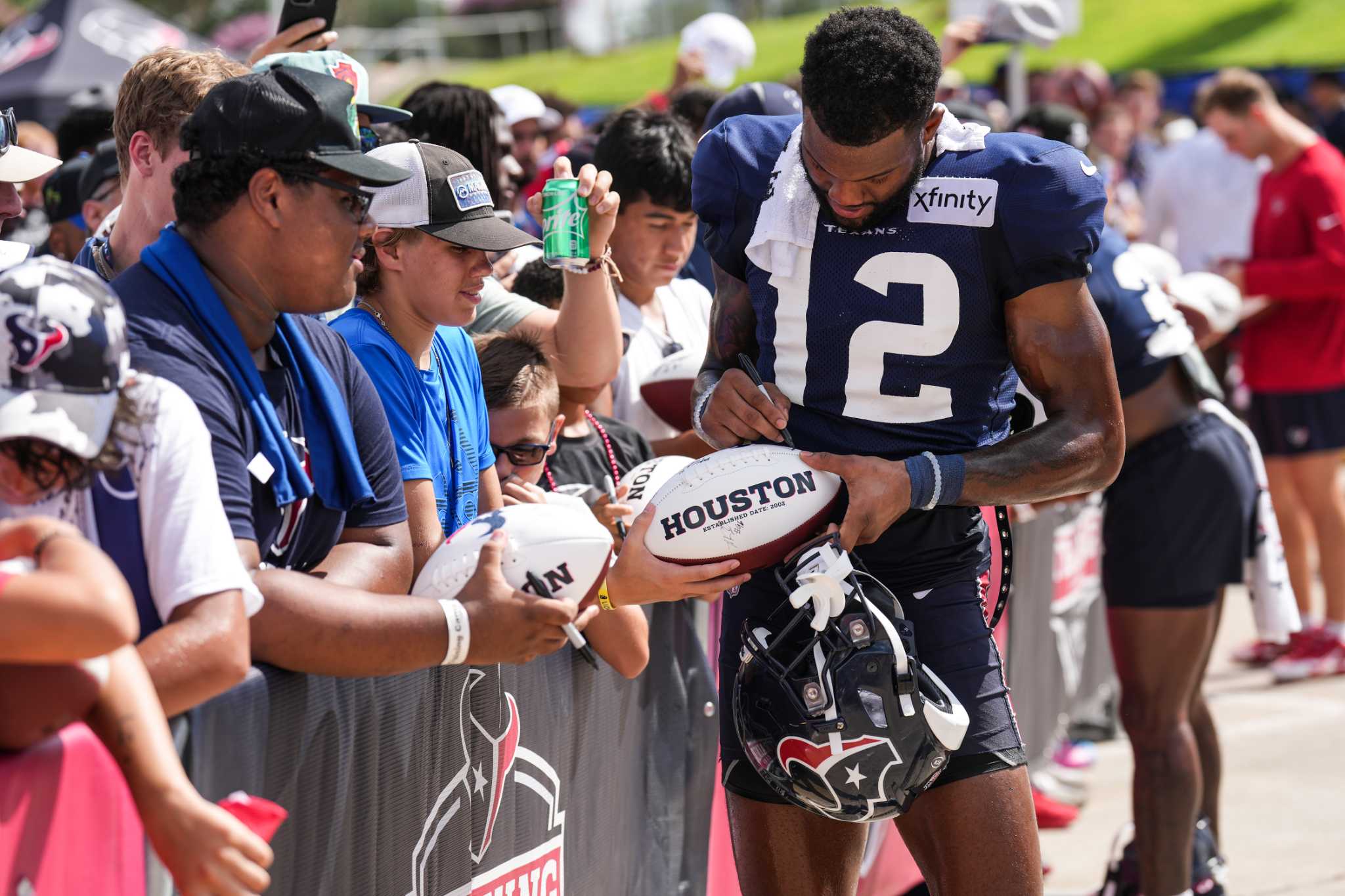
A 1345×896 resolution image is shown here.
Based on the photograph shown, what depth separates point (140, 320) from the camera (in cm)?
249

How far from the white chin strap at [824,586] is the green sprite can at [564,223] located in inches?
50.9

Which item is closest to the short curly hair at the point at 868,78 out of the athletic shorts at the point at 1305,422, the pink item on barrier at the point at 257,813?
the pink item on barrier at the point at 257,813

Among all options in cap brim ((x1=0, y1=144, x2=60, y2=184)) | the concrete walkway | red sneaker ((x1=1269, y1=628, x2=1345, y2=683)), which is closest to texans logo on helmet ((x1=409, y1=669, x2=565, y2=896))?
cap brim ((x1=0, y1=144, x2=60, y2=184))

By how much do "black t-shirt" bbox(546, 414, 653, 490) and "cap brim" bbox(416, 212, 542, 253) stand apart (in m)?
0.75

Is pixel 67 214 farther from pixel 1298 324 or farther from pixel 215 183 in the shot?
pixel 1298 324

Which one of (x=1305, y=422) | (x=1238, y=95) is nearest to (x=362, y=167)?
(x=1238, y=95)

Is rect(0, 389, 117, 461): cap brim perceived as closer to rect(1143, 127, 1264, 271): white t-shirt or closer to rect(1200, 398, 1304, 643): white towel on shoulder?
rect(1200, 398, 1304, 643): white towel on shoulder

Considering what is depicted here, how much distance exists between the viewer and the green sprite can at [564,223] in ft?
12.6

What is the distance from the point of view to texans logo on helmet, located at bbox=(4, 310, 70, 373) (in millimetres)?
2111

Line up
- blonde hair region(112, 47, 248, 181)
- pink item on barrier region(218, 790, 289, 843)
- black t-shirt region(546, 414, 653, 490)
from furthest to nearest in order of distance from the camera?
black t-shirt region(546, 414, 653, 490) < blonde hair region(112, 47, 248, 181) < pink item on barrier region(218, 790, 289, 843)

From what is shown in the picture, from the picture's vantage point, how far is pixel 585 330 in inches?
160

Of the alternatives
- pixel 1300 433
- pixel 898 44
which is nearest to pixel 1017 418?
pixel 898 44

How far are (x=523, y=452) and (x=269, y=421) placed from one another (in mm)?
1185

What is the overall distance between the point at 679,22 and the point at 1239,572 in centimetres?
4134
